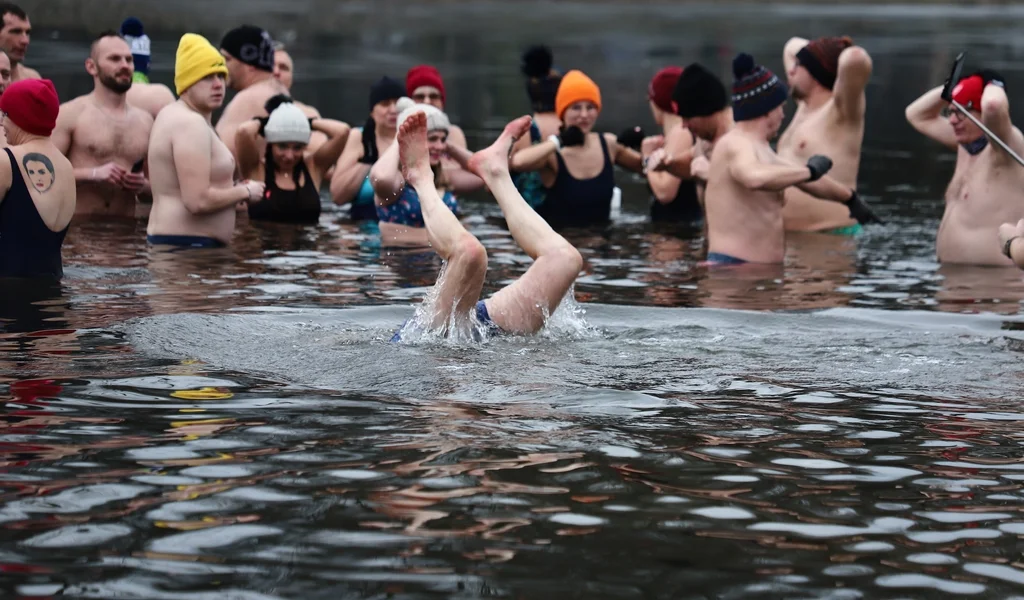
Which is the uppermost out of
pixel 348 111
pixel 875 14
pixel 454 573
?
pixel 875 14

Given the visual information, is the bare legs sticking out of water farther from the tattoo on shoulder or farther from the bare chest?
the bare chest

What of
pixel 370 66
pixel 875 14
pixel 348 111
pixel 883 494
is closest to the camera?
pixel 883 494

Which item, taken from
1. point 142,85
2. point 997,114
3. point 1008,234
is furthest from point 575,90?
point 1008,234

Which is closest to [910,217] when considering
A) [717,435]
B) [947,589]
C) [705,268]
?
[705,268]

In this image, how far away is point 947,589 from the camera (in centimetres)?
423

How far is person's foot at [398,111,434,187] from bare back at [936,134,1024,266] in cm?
435

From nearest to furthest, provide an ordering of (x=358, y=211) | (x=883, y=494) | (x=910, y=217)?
(x=883, y=494) → (x=358, y=211) → (x=910, y=217)

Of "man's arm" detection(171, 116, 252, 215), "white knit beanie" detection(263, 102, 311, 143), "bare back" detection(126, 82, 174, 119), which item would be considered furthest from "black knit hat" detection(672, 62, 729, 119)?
"bare back" detection(126, 82, 174, 119)

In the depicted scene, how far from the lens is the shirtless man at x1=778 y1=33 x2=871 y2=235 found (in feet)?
39.4

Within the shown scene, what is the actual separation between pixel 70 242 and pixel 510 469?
6.89 meters

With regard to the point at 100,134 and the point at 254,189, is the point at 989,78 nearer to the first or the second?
the point at 254,189

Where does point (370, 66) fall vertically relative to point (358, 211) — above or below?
above

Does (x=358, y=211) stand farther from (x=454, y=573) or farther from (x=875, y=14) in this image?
(x=875, y=14)

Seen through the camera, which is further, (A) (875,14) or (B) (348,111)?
(A) (875,14)
